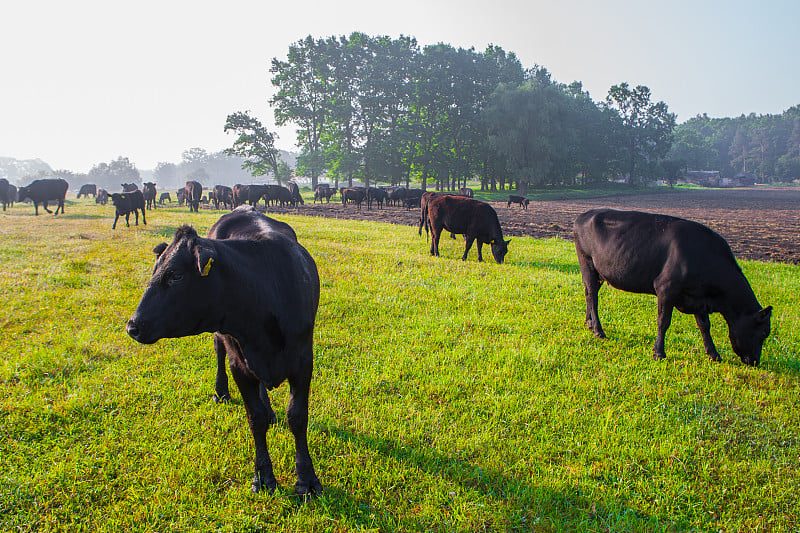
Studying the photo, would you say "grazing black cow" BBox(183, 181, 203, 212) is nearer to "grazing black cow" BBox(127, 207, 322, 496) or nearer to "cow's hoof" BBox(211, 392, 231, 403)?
"cow's hoof" BBox(211, 392, 231, 403)

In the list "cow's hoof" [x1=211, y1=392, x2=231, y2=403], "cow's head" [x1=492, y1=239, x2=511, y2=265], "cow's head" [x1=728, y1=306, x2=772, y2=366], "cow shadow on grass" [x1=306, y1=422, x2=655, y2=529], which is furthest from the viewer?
"cow's head" [x1=492, y1=239, x2=511, y2=265]

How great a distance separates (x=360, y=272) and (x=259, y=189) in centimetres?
2873

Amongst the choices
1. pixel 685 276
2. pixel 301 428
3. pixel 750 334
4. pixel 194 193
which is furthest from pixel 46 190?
pixel 750 334

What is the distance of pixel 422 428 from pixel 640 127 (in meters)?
95.3

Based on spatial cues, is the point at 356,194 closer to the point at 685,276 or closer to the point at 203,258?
the point at 685,276

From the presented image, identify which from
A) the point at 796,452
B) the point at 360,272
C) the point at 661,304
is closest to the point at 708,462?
the point at 796,452

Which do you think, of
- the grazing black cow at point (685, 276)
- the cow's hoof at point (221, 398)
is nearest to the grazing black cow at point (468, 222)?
the grazing black cow at point (685, 276)

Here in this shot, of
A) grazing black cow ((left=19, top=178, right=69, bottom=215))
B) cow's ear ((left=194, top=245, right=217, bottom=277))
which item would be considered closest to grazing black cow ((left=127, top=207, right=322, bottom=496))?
cow's ear ((left=194, top=245, right=217, bottom=277))

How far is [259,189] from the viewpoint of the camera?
117 feet

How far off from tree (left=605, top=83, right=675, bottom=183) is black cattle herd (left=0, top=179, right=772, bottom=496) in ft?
275

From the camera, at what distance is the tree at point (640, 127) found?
78.4 m

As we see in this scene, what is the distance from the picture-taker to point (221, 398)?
439cm

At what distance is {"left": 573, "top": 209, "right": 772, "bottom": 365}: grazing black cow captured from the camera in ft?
18.1

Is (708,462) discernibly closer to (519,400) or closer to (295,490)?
(519,400)
